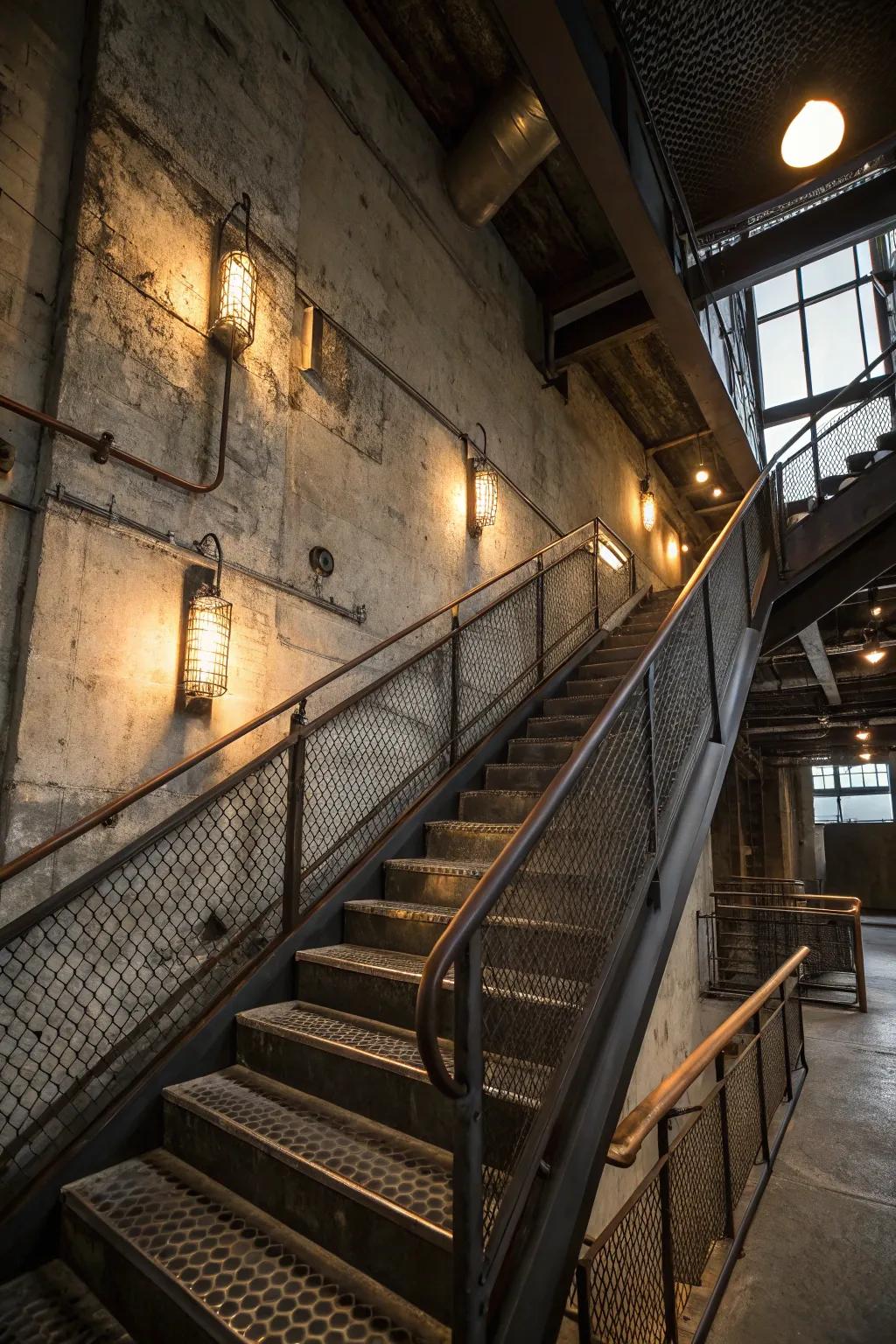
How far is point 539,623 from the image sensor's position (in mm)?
5332

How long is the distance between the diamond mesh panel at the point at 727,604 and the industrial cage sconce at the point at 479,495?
1.84 metres

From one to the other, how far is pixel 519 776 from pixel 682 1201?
2.09 m

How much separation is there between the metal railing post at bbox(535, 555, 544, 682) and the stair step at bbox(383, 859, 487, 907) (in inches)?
86.0

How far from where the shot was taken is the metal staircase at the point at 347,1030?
1.51m

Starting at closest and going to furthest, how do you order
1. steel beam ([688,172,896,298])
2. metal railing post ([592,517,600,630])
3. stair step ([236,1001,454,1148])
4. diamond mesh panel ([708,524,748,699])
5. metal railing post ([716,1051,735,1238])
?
stair step ([236,1001,454,1148]) → metal railing post ([716,1051,735,1238]) → diamond mesh panel ([708,524,748,699]) → steel beam ([688,172,896,298]) → metal railing post ([592,517,600,630])

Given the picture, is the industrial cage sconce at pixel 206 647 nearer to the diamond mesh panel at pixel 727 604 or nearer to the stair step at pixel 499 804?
the stair step at pixel 499 804

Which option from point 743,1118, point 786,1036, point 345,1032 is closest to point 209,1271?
point 345,1032

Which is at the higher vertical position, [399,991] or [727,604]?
[727,604]

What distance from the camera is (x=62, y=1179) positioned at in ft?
6.51

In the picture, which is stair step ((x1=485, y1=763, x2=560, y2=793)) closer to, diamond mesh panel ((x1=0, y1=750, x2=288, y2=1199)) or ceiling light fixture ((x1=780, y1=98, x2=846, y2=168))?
diamond mesh panel ((x1=0, y1=750, x2=288, y2=1199))

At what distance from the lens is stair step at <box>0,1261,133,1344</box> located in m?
1.62

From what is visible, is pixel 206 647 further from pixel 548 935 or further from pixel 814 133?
pixel 814 133

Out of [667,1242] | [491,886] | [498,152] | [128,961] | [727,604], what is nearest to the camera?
[491,886]

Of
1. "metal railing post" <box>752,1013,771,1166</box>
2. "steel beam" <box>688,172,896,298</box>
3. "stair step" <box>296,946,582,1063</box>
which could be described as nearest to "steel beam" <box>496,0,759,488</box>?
"steel beam" <box>688,172,896,298</box>
